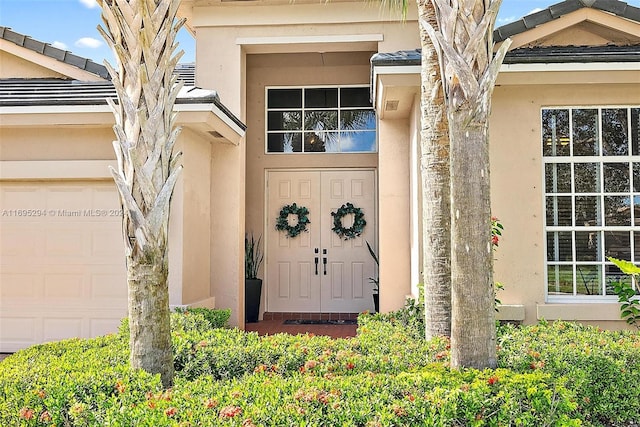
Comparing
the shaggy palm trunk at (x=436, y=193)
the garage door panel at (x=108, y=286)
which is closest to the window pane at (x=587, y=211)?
the shaggy palm trunk at (x=436, y=193)

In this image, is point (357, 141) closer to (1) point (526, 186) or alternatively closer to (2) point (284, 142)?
(2) point (284, 142)

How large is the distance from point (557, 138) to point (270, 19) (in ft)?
16.4

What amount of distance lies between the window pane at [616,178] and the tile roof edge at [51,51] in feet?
26.0

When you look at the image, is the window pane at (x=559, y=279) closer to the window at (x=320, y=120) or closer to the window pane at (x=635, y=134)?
the window pane at (x=635, y=134)

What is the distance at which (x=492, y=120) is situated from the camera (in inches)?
262

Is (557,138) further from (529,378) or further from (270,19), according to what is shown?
(270,19)

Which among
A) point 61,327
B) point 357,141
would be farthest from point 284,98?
point 61,327

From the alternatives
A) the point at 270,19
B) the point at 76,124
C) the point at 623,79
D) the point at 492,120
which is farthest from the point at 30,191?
the point at 623,79

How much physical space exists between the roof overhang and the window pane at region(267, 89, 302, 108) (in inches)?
136

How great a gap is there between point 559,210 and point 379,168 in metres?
2.70

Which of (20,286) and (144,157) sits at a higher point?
(144,157)

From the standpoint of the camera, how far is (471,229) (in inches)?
135

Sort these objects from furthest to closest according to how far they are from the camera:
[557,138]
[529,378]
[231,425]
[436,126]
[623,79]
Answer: [557,138], [623,79], [436,126], [529,378], [231,425]

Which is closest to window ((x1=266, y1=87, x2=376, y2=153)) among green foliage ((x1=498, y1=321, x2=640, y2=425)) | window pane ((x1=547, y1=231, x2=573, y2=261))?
window pane ((x1=547, y1=231, x2=573, y2=261))
